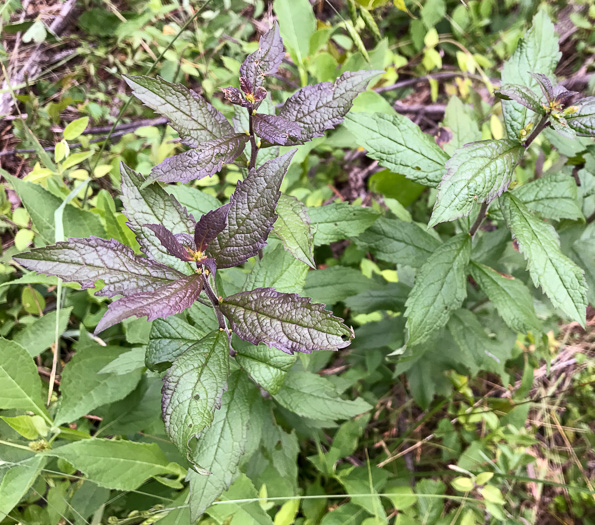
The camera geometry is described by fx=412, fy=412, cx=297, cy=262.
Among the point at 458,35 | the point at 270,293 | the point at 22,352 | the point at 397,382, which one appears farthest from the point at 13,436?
the point at 458,35

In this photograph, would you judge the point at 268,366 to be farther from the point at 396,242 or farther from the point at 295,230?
the point at 396,242

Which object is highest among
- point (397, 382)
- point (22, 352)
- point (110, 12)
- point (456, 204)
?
point (110, 12)

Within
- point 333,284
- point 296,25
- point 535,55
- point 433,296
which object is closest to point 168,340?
point 333,284

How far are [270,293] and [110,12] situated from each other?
2731 millimetres

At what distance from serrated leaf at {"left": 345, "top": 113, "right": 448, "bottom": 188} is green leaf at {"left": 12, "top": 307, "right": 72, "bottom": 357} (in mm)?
1365

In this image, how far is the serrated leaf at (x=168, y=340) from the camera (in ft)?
3.64

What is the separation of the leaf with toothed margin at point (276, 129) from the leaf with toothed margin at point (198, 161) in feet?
0.25

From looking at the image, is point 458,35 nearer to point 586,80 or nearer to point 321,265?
point 586,80

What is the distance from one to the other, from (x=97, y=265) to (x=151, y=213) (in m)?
0.20

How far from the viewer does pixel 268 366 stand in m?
1.17

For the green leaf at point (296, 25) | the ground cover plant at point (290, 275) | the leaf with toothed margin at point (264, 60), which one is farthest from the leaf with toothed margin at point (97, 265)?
the green leaf at point (296, 25)

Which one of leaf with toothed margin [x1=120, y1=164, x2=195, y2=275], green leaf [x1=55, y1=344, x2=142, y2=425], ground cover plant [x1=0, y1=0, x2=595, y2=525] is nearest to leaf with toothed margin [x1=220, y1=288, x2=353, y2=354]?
ground cover plant [x1=0, y1=0, x2=595, y2=525]

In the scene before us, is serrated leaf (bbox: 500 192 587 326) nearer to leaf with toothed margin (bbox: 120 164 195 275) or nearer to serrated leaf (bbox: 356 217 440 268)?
serrated leaf (bbox: 356 217 440 268)

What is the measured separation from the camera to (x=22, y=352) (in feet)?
4.62
